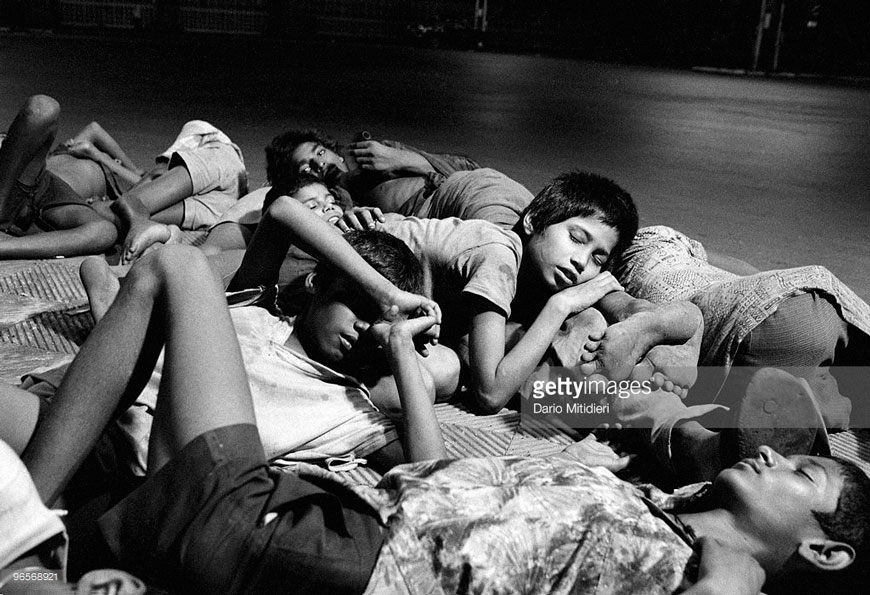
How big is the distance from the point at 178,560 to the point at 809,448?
50.8 inches

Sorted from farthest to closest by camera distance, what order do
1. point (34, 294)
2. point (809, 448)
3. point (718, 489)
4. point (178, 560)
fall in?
point (34, 294) → point (809, 448) → point (718, 489) → point (178, 560)

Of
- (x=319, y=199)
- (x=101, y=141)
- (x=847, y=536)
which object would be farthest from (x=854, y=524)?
(x=101, y=141)

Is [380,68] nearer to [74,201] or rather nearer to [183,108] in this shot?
[183,108]

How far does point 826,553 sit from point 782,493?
120 mm

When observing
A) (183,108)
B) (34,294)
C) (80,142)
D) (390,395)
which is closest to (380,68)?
(183,108)

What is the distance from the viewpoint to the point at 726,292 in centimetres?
240

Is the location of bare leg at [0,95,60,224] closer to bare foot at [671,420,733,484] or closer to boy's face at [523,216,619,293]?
boy's face at [523,216,619,293]

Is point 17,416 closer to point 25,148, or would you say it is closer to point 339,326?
point 339,326

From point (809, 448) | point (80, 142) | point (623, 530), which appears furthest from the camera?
point (80, 142)

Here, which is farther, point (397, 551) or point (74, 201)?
point (74, 201)

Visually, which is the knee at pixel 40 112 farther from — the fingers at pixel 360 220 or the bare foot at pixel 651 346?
the bare foot at pixel 651 346

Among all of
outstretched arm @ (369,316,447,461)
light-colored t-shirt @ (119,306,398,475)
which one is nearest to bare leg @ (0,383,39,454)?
light-colored t-shirt @ (119,306,398,475)

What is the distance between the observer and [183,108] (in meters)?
7.53

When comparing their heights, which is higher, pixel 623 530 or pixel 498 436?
pixel 623 530
